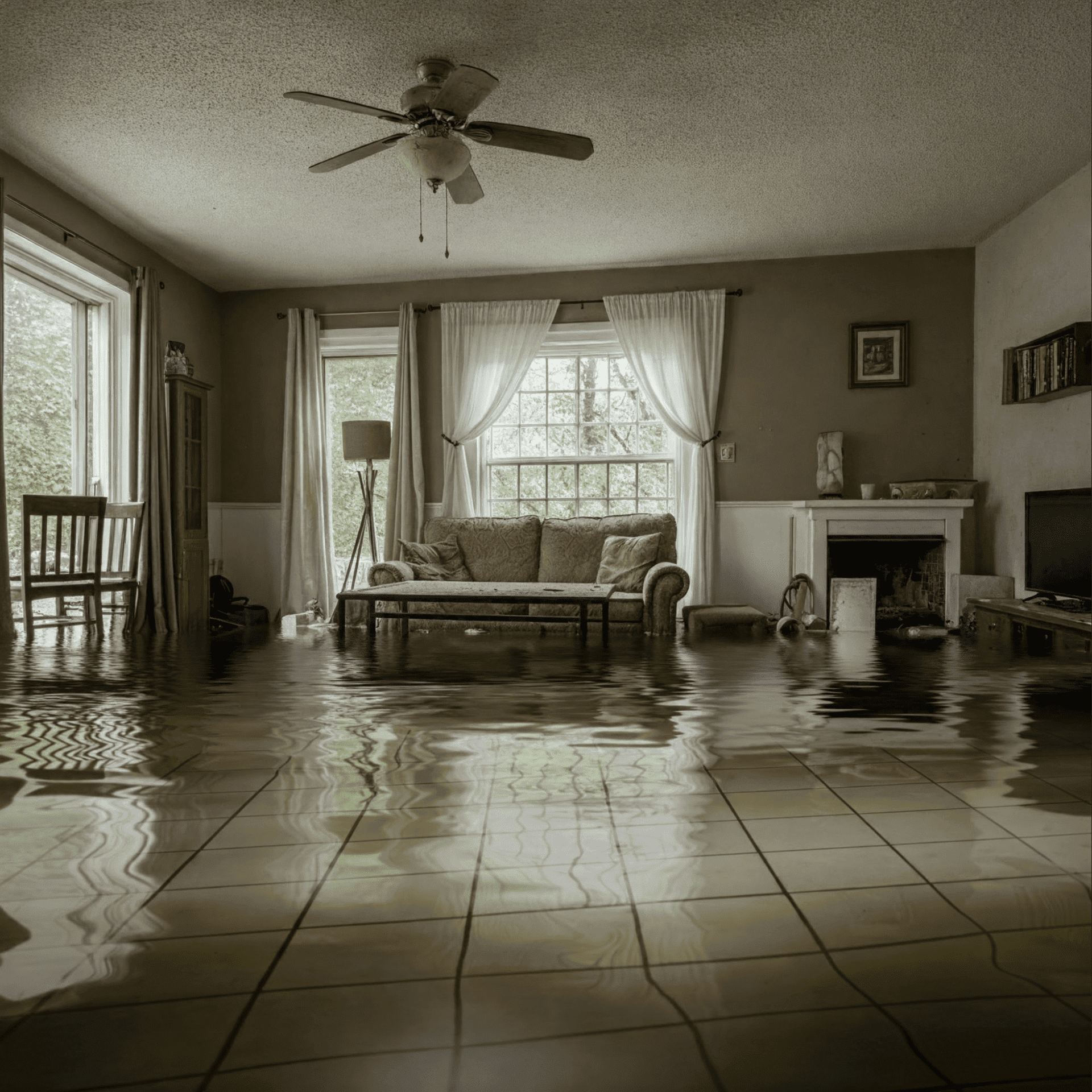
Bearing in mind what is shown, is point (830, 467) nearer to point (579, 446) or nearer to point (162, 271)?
point (579, 446)

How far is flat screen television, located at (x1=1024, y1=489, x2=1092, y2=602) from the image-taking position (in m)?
4.38

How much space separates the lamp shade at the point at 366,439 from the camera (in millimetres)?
6219

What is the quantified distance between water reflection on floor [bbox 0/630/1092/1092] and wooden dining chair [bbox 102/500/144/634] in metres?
2.56

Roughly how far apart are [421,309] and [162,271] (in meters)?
1.75

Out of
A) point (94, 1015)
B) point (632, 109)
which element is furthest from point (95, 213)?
point (94, 1015)

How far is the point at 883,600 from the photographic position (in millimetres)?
6117

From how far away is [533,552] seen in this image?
239 inches

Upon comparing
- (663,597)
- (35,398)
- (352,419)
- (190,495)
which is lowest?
(663,597)

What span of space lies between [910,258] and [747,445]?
1.62 m

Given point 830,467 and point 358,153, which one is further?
point 830,467

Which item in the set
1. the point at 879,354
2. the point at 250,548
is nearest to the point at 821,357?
the point at 879,354

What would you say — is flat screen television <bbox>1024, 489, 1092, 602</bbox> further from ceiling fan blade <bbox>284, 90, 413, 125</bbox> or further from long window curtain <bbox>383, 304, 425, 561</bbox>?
long window curtain <bbox>383, 304, 425, 561</bbox>

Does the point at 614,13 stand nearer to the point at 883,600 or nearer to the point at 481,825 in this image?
the point at 481,825

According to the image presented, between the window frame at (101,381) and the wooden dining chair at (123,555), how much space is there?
20 centimetres
